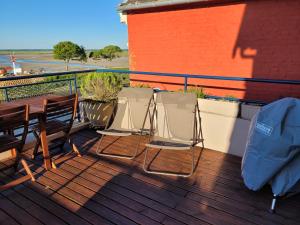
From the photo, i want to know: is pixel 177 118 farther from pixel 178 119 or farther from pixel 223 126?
pixel 223 126

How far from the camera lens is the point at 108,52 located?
3644 centimetres

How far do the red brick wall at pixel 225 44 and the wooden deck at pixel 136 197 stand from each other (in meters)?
2.47

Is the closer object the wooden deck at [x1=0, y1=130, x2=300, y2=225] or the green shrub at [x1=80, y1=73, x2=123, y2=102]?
the wooden deck at [x1=0, y1=130, x2=300, y2=225]

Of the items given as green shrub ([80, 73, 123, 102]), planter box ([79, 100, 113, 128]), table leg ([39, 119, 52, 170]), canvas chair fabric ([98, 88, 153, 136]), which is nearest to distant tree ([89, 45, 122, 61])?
green shrub ([80, 73, 123, 102])

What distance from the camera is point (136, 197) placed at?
2.34 m

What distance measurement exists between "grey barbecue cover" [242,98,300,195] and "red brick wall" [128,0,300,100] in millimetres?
2781

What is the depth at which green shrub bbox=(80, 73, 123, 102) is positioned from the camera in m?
4.23

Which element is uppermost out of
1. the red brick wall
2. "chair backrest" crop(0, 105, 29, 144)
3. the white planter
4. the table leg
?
the red brick wall

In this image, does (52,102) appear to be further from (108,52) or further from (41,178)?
(108,52)

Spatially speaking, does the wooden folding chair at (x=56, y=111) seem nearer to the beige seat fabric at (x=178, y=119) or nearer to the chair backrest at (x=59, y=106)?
the chair backrest at (x=59, y=106)

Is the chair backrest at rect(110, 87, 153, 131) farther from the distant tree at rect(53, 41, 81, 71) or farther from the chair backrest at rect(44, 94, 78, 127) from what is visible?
the distant tree at rect(53, 41, 81, 71)

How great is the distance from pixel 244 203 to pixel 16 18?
46.4m

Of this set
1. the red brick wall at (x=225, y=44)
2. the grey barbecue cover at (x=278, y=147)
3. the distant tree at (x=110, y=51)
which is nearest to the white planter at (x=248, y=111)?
the grey barbecue cover at (x=278, y=147)

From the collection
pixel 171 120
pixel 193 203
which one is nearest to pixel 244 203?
pixel 193 203
